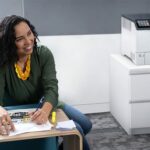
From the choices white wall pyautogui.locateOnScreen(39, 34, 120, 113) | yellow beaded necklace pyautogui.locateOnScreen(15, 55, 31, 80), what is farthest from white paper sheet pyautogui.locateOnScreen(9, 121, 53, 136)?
white wall pyautogui.locateOnScreen(39, 34, 120, 113)

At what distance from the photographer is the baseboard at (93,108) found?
3.72 m

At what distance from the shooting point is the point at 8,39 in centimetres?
210

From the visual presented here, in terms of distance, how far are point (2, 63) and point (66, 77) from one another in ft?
5.00

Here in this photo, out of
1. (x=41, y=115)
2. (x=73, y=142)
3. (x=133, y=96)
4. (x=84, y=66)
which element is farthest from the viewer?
(x=84, y=66)

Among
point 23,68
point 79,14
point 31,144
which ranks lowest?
point 31,144

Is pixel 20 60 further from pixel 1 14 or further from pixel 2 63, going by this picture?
pixel 1 14

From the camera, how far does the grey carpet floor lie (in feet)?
9.66

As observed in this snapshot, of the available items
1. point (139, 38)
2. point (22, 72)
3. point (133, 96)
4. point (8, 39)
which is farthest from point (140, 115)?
point (8, 39)

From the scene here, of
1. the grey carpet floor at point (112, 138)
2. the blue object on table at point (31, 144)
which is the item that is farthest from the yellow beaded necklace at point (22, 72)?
the grey carpet floor at point (112, 138)

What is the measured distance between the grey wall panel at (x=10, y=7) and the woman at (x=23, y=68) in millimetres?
1228

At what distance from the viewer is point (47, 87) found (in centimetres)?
217

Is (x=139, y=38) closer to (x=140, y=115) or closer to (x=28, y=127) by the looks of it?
(x=140, y=115)

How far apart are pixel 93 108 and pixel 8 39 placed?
185 cm

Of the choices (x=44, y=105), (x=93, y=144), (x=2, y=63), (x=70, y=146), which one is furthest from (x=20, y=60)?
(x=93, y=144)
